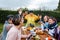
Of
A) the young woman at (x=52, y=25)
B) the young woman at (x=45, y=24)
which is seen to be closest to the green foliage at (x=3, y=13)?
the young woman at (x=45, y=24)

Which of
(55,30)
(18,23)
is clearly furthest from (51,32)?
(18,23)

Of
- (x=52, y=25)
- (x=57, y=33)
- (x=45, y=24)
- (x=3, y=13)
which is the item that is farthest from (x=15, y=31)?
(x=3, y=13)

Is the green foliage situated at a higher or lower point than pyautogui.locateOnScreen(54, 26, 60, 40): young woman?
lower

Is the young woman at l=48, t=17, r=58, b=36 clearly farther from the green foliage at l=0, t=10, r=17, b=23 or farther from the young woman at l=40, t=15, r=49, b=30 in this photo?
the green foliage at l=0, t=10, r=17, b=23

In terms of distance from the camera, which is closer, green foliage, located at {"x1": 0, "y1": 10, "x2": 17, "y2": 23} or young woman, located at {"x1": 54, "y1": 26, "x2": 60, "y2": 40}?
young woman, located at {"x1": 54, "y1": 26, "x2": 60, "y2": 40}

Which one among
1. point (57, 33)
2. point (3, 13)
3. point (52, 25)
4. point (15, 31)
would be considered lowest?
point (3, 13)

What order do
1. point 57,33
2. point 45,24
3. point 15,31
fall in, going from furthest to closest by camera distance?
point 45,24
point 57,33
point 15,31

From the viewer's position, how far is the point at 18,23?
477cm

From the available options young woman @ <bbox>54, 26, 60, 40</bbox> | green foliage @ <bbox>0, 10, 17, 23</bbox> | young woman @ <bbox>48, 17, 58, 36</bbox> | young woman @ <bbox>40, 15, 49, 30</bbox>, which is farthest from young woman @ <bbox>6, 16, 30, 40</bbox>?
green foliage @ <bbox>0, 10, 17, 23</bbox>

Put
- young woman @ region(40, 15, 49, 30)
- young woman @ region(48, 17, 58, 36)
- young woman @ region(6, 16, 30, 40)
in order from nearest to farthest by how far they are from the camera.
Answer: young woman @ region(6, 16, 30, 40), young woman @ region(48, 17, 58, 36), young woman @ region(40, 15, 49, 30)

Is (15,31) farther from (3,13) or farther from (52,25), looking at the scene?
(3,13)

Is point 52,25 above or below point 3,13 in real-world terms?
above

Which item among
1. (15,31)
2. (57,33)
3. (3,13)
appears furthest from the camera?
(3,13)

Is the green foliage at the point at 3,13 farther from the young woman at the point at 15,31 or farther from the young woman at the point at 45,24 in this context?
the young woman at the point at 15,31
